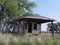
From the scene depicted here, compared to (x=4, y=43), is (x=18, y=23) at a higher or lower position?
higher

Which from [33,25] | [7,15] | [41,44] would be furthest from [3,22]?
[41,44]

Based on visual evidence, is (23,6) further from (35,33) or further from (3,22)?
(35,33)

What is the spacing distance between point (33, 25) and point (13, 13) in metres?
5.15

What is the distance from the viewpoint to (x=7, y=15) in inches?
1427

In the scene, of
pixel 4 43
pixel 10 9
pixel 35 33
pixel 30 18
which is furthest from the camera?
pixel 10 9

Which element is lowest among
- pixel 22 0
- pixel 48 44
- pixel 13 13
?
pixel 48 44

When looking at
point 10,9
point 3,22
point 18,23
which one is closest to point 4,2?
point 10,9

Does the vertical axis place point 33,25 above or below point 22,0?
below

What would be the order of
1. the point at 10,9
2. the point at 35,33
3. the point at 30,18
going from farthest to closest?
1. the point at 10,9
2. the point at 35,33
3. the point at 30,18

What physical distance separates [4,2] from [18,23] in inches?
183

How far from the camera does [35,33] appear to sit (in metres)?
30.7

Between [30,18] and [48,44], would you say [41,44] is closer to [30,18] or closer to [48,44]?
[48,44]

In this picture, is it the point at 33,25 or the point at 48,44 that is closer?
the point at 48,44

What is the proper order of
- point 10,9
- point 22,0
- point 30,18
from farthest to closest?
point 22,0 < point 10,9 < point 30,18
